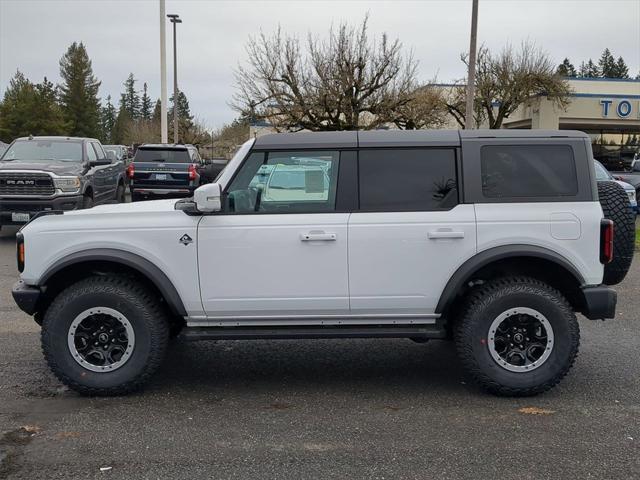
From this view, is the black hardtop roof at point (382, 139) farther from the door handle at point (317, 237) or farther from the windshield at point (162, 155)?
the windshield at point (162, 155)

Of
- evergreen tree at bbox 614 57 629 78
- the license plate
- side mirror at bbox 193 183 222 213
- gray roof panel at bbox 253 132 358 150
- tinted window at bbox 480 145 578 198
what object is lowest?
the license plate

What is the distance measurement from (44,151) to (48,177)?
5.18 feet

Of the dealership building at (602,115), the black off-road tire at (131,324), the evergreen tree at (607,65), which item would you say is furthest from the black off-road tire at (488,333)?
the evergreen tree at (607,65)

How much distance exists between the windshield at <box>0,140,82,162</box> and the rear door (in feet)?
33.2

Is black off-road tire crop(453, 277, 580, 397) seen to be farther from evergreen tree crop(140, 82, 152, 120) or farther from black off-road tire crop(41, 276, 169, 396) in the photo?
evergreen tree crop(140, 82, 152, 120)

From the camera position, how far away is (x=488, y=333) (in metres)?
4.86

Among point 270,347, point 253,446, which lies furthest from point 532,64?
point 253,446

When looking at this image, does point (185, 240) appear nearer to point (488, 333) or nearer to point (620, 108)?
point (488, 333)

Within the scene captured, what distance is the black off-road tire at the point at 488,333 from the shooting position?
484cm

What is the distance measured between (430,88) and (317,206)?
26.6m

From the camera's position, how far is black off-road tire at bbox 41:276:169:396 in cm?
484

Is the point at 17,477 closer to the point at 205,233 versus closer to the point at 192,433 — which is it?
the point at 192,433

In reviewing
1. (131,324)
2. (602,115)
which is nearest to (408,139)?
(131,324)

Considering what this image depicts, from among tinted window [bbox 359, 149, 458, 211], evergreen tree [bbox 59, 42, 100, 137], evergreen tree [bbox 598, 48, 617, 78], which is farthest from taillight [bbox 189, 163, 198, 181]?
evergreen tree [bbox 598, 48, 617, 78]
